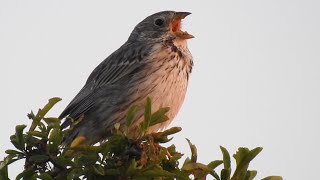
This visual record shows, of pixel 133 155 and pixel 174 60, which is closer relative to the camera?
pixel 133 155

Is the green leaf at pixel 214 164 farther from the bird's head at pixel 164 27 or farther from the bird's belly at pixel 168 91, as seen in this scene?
the bird's head at pixel 164 27

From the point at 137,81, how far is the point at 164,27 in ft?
4.10

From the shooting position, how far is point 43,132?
4.01 metres

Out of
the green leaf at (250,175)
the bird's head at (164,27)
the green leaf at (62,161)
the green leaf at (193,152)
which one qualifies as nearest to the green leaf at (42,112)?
the green leaf at (62,161)

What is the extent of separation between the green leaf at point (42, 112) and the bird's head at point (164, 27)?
3.57 m

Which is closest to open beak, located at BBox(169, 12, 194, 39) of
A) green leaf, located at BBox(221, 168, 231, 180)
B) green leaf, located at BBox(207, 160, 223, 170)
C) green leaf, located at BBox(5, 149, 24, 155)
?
green leaf, located at BBox(207, 160, 223, 170)

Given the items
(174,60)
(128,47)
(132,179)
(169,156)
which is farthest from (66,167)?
(128,47)

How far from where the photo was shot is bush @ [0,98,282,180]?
393cm

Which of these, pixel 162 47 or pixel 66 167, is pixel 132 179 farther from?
pixel 162 47

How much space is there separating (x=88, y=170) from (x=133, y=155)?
0.42m

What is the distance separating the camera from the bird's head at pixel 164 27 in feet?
25.8

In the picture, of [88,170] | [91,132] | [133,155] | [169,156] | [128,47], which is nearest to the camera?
[88,170]

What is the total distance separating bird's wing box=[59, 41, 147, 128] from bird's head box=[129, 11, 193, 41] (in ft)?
1.08

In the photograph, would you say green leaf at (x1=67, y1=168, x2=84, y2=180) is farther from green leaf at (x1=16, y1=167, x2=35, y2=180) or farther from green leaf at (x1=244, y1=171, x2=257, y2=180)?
green leaf at (x1=244, y1=171, x2=257, y2=180)
